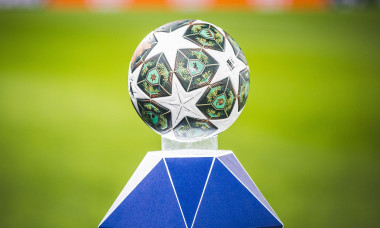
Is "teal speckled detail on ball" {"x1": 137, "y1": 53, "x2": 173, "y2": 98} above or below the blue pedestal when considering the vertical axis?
above

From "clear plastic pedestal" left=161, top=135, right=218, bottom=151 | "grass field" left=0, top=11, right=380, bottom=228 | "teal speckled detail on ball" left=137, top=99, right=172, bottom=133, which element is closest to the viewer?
"teal speckled detail on ball" left=137, top=99, right=172, bottom=133

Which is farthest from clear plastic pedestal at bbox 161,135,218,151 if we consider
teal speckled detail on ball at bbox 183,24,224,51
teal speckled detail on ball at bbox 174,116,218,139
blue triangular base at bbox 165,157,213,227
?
teal speckled detail on ball at bbox 183,24,224,51

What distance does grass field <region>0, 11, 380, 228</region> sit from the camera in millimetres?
4332

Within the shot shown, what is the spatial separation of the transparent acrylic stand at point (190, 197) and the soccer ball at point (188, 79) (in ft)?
0.60

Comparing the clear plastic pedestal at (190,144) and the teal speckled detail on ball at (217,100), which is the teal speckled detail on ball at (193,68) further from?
the clear plastic pedestal at (190,144)

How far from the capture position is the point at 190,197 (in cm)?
234

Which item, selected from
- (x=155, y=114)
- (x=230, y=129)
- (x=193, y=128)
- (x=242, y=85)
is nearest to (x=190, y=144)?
(x=193, y=128)

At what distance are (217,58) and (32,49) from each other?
11.4 m

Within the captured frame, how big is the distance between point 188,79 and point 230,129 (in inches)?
177

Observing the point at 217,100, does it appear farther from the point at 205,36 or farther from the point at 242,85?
the point at 205,36

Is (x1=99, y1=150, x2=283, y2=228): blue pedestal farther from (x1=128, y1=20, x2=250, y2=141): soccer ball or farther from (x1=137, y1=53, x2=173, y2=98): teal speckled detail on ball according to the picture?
(x1=137, y1=53, x2=173, y2=98): teal speckled detail on ball

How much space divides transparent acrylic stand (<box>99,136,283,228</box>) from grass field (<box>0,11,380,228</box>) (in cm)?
140

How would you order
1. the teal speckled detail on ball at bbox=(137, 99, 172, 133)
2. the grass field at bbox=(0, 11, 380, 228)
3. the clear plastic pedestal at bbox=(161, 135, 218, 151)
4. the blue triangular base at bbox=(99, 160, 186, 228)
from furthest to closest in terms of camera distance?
the grass field at bbox=(0, 11, 380, 228), the clear plastic pedestal at bbox=(161, 135, 218, 151), the teal speckled detail on ball at bbox=(137, 99, 172, 133), the blue triangular base at bbox=(99, 160, 186, 228)

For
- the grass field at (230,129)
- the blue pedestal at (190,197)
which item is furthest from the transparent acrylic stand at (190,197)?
the grass field at (230,129)
